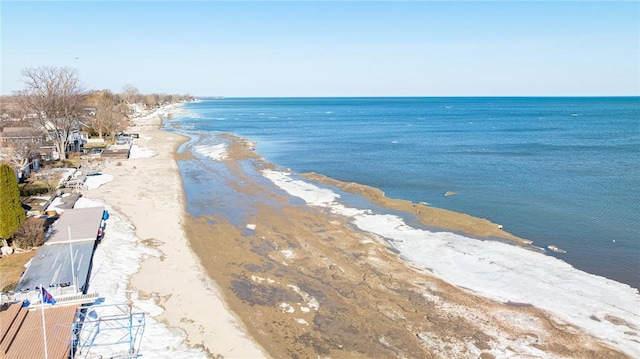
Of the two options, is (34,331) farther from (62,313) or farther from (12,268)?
(12,268)

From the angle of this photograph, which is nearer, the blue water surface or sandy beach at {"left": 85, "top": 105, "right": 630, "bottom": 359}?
sandy beach at {"left": 85, "top": 105, "right": 630, "bottom": 359}

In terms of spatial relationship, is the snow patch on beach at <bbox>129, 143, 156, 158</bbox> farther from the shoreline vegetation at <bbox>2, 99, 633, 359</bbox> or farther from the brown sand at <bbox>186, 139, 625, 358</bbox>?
the brown sand at <bbox>186, 139, 625, 358</bbox>

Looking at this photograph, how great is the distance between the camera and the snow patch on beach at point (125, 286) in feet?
46.3

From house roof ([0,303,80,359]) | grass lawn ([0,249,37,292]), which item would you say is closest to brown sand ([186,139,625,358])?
house roof ([0,303,80,359])

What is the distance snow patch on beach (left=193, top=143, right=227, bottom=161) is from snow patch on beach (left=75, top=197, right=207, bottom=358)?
26.1 meters

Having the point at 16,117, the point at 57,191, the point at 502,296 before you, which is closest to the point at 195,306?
the point at 502,296

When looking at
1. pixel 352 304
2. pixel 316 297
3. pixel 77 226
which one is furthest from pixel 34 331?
pixel 352 304

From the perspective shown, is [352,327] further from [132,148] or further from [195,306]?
[132,148]

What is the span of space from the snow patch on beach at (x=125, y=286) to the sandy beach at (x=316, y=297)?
0.42 meters

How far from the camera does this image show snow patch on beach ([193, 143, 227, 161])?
54.3m

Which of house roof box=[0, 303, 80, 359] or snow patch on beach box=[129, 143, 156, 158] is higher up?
snow patch on beach box=[129, 143, 156, 158]

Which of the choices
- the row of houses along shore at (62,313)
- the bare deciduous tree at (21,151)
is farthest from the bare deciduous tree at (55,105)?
the row of houses along shore at (62,313)

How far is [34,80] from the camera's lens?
48.8 m

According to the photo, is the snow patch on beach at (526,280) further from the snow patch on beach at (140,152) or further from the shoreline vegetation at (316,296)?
the snow patch on beach at (140,152)
